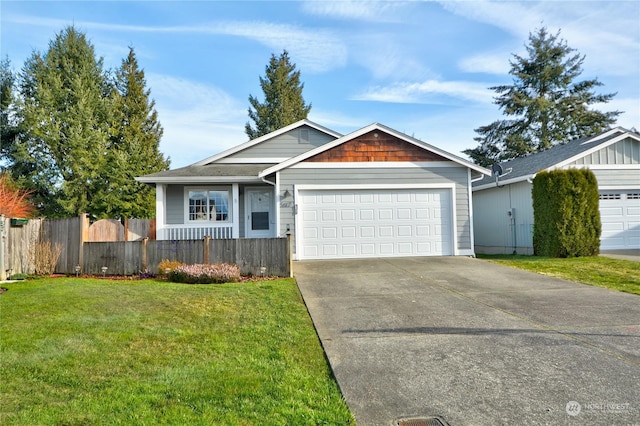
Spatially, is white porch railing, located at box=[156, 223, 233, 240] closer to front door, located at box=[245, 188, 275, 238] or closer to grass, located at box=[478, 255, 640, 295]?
front door, located at box=[245, 188, 275, 238]

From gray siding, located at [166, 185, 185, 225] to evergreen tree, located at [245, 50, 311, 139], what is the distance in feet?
66.3

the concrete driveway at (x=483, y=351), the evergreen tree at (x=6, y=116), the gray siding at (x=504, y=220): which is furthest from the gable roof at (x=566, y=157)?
the evergreen tree at (x=6, y=116)

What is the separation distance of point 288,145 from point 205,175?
3858 mm

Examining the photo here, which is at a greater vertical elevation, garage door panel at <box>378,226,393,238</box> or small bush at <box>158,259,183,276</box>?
garage door panel at <box>378,226,393,238</box>

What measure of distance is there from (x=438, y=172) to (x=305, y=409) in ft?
34.1

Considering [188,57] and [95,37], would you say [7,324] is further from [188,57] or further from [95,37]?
[95,37]

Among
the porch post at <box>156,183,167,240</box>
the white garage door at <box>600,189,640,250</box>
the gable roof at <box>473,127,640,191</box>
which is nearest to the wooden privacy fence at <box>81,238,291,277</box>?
the porch post at <box>156,183,167,240</box>

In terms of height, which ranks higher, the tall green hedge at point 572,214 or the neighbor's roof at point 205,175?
the neighbor's roof at point 205,175

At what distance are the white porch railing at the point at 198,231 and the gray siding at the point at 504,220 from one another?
35.2 feet

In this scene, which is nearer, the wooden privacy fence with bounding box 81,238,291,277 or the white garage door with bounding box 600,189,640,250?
the wooden privacy fence with bounding box 81,238,291,277

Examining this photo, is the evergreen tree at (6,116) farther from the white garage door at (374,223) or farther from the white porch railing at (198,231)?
the white garage door at (374,223)

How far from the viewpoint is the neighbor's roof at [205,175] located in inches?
496

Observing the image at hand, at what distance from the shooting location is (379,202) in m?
12.0

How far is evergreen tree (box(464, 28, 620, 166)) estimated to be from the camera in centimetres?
3169
